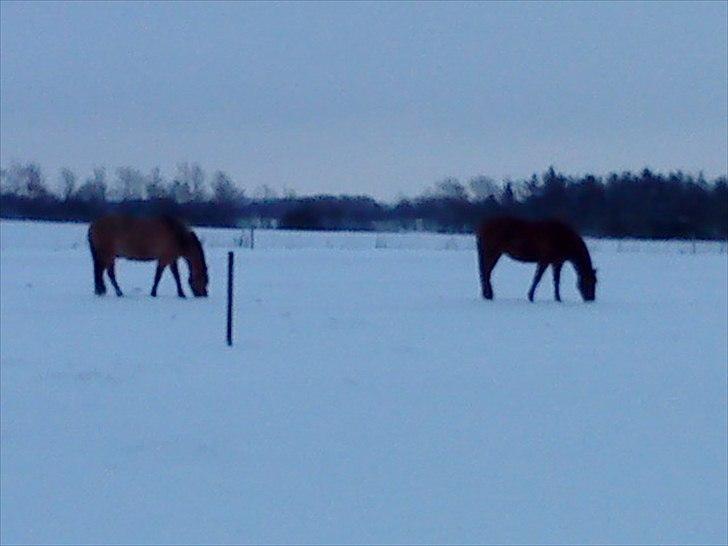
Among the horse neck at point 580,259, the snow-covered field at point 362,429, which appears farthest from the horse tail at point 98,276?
the horse neck at point 580,259

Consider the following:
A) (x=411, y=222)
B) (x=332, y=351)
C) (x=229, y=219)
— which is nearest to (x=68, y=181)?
(x=229, y=219)

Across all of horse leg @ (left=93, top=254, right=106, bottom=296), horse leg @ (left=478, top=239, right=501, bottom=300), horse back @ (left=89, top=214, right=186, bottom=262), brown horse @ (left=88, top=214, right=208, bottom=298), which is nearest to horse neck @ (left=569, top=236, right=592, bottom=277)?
horse leg @ (left=478, top=239, right=501, bottom=300)

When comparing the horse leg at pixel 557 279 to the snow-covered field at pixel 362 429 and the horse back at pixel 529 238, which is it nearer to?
the horse back at pixel 529 238

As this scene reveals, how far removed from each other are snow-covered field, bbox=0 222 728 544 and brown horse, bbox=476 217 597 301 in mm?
3932

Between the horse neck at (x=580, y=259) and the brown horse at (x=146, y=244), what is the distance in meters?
5.95

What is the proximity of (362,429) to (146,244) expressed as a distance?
1386cm

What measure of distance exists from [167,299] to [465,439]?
12566 mm

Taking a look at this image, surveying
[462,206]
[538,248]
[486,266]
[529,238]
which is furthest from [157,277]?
[462,206]

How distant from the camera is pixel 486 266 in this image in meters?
20.5

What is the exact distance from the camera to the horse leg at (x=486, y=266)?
20.2m

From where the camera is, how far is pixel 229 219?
9044 cm

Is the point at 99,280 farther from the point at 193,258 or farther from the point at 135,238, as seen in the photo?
the point at 193,258

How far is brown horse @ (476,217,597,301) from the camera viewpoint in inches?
797

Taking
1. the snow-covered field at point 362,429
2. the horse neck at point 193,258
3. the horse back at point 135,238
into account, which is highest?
the horse back at point 135,238
